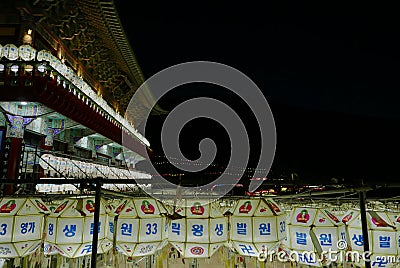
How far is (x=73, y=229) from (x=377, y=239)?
369 centimetres

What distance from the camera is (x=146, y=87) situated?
90.0 ft

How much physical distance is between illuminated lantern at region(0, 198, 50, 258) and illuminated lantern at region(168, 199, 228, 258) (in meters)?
1.68

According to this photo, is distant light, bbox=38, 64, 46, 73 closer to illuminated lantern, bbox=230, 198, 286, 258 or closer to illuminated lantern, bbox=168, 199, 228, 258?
illuminated lantern, bbox=168, 199, 228, 258

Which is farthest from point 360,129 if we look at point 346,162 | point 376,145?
point 346,162

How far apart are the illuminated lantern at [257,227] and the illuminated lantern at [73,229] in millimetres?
1656

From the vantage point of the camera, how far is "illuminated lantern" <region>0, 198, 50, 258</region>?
151 inches

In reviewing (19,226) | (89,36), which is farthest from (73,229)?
(89,36)

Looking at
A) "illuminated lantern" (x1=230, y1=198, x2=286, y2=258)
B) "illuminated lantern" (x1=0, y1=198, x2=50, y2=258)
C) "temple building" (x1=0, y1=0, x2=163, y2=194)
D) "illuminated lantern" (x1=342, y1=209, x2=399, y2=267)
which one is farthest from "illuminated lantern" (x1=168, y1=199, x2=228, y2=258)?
"temple building" (x1=0, y1=0, x2=163, y2=194)

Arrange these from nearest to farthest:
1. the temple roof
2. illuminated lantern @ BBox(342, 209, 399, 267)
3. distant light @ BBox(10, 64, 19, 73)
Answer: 1. illuminated lantern @ BBox(342, 209, 399, 267)
2. distant light @ BBox(10, 64, 19, 73)
3. the temple roof

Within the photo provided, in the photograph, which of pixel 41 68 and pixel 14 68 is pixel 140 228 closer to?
pixel 41 68

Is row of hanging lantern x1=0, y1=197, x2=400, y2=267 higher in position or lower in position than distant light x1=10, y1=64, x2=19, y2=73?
lower

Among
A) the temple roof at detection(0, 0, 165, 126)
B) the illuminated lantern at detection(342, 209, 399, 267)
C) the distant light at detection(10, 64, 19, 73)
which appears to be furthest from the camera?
the temple roof at detection(0, 0, 165, 126)

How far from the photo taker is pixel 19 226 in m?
3.89

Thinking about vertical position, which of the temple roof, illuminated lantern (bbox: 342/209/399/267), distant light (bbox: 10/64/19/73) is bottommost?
illuminated lantern (bbox: 342/209/399/267)
